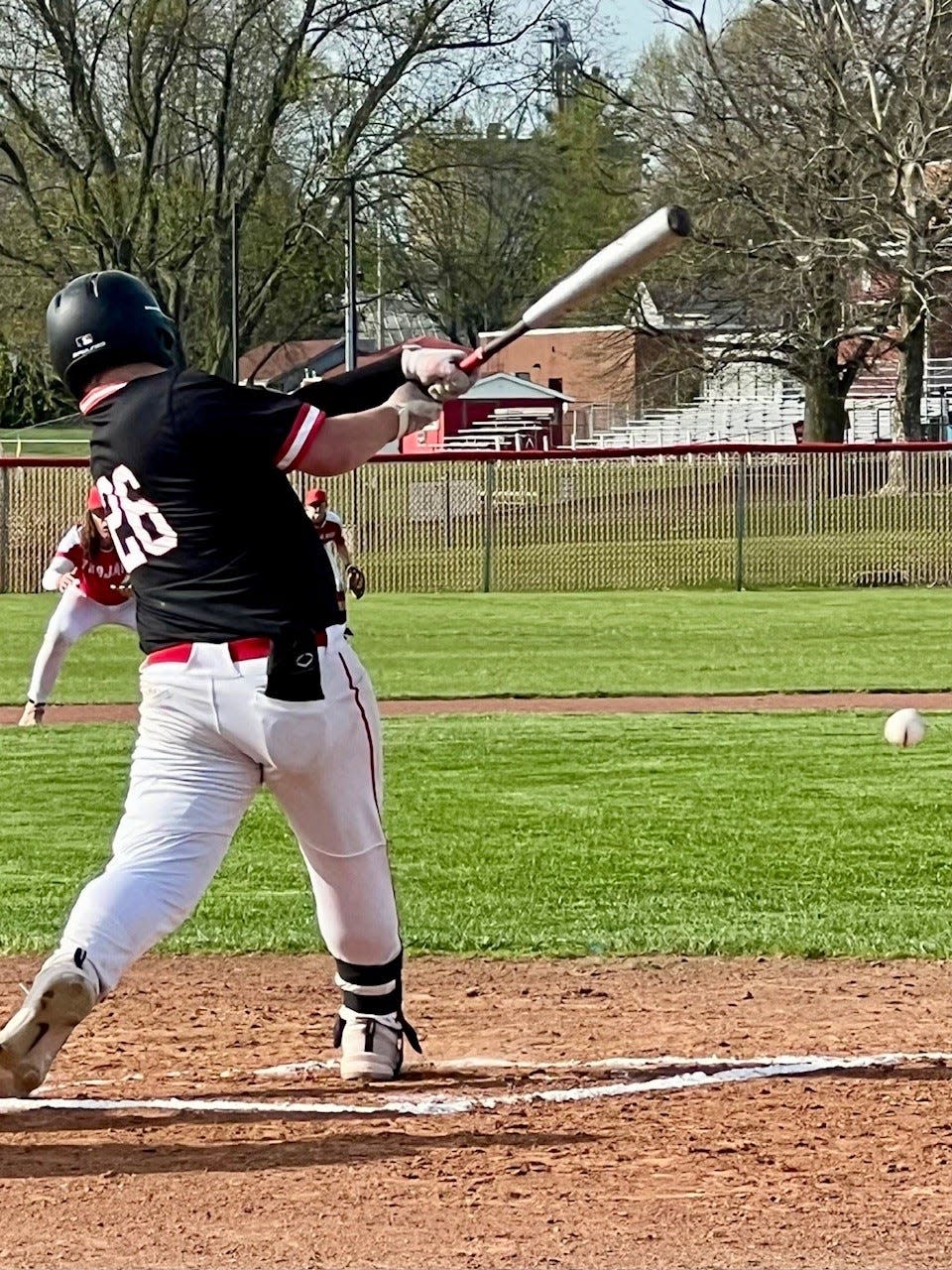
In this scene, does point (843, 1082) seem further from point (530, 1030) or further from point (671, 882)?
point (671, 882)

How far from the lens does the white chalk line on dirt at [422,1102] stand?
5000 mm

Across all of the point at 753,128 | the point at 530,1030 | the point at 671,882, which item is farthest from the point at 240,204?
the point at 530,1030

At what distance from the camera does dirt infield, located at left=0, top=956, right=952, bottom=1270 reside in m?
3.97

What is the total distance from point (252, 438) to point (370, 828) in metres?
1.07

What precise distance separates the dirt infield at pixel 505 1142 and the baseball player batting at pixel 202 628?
1.51ft

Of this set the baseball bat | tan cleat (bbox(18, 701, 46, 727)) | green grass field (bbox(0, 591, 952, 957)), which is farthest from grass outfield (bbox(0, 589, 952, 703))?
the baseball bat

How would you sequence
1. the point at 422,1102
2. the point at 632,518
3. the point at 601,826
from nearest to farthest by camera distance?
the point at 422,1102, the point at 601,826, the point at 632,518

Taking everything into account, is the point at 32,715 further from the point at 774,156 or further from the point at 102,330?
the point at 774,156

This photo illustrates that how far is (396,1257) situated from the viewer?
3.86 m

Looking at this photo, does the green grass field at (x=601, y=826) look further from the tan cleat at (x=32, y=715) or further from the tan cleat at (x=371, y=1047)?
the tan cleat at (x=371, y=1047)

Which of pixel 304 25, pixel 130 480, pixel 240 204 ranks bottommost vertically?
pixel 130 480

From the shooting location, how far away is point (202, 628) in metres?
4.81

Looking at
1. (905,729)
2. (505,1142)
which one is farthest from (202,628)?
(905,729)

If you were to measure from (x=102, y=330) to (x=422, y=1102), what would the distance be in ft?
6.98
